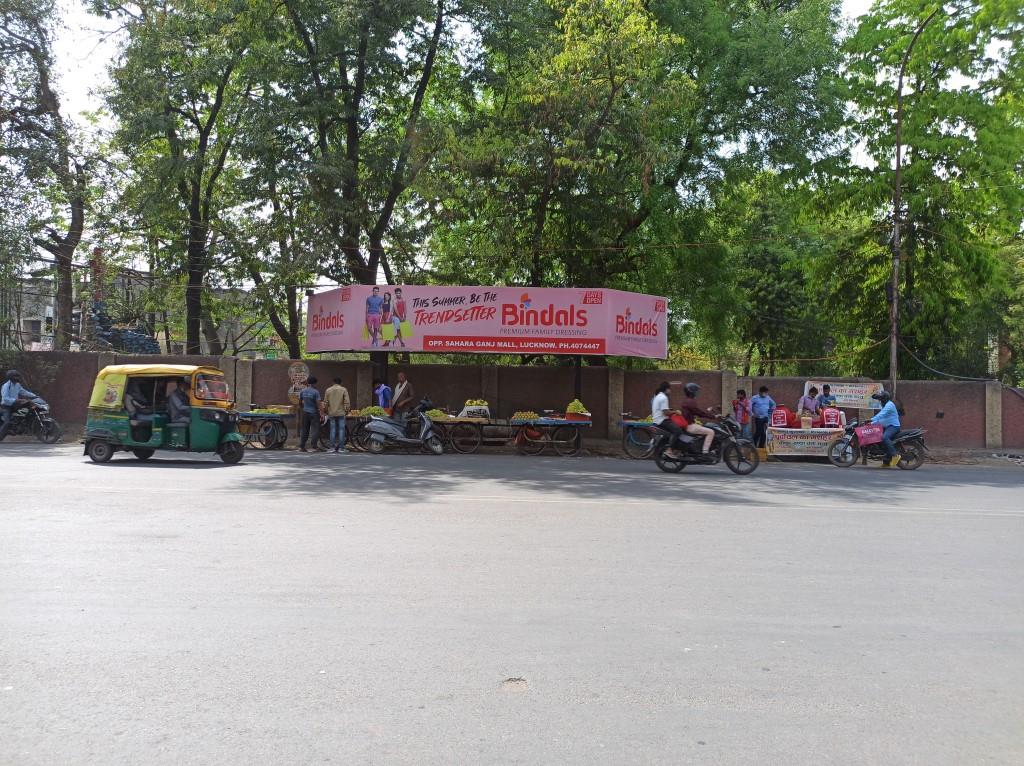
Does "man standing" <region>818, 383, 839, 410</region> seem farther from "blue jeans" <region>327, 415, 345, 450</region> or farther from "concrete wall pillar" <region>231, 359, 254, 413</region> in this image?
"concrete wall pillar" <region>231, 359, 254, 413</region>

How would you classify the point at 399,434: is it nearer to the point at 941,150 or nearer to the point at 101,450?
the point at 101,450

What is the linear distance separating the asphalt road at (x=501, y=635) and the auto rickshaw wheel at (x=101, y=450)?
5.38 meters

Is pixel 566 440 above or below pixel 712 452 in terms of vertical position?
below

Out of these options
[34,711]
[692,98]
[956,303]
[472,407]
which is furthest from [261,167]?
[956,303]

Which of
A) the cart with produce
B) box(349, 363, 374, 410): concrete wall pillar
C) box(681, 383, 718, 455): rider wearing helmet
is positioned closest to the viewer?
box(681, 383, 718, 455): rider wearing helmet

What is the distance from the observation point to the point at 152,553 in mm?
7031

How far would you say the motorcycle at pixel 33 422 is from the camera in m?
19.7

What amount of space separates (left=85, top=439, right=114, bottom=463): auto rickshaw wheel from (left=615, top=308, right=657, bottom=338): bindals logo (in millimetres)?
11374

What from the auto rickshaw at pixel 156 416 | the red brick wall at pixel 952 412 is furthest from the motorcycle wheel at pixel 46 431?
the red brick wall at pixel 952 412

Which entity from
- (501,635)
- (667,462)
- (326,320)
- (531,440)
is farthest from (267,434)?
(501,635)

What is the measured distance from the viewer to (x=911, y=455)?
17688 millimetres

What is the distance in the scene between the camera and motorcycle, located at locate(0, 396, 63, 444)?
1966cm

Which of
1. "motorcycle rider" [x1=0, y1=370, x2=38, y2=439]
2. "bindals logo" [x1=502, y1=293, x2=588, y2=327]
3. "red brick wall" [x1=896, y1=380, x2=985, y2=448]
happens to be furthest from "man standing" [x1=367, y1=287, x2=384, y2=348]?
"red brick wall" [x1=896, y1=380, x2=985, y2=448]

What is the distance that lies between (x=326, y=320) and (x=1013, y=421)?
18688 mm
